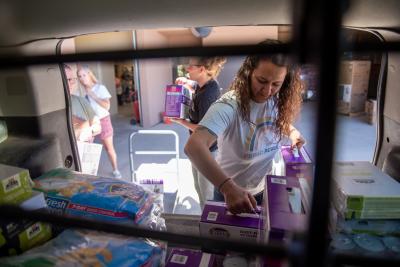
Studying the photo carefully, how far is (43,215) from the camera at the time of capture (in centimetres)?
34

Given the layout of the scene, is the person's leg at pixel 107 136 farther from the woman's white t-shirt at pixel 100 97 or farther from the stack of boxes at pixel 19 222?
the stack of boxes at pixel 19 222

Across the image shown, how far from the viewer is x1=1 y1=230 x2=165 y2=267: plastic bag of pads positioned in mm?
582

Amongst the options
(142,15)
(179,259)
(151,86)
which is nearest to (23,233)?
(179,259)

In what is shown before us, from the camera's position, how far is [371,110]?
528 centimetres

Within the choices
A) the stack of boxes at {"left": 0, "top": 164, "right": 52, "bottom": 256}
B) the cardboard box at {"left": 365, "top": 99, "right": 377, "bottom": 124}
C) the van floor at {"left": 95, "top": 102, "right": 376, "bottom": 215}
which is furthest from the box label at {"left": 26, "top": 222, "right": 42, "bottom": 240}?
the cardboard box at {"left": 365, "top": 99, "right": 377, "bottom": 124}

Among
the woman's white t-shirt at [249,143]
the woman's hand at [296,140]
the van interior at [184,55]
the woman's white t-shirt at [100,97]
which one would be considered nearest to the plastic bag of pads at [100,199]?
the van interior at [184,55]

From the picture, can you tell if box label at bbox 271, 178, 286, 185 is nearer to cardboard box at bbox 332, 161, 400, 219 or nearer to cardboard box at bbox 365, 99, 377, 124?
cardboard box at bbox 332, 161, 400, 219

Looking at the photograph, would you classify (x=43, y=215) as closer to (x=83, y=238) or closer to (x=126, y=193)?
(x=83, y=238)

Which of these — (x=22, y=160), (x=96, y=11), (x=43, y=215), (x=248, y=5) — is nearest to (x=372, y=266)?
(x=43, y=215)

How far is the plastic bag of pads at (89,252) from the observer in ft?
1.91

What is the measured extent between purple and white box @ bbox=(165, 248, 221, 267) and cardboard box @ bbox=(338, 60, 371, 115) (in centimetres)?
582

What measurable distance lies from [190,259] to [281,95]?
811 mm

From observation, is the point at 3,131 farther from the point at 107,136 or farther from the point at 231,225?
the point at 107,136

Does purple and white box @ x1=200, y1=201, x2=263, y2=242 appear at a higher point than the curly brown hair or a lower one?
lower
